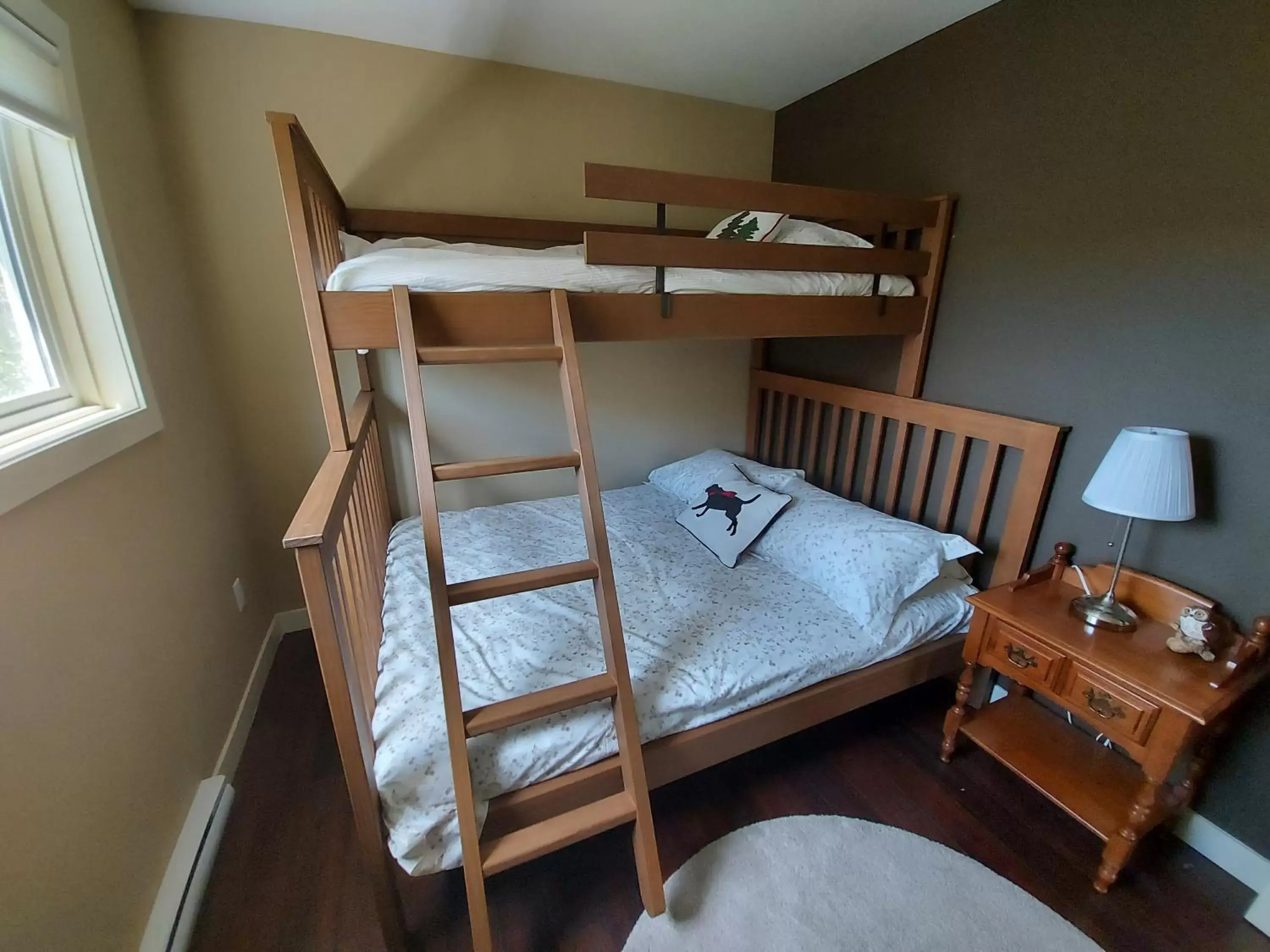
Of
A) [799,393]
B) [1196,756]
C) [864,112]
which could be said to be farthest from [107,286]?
[1196,756]

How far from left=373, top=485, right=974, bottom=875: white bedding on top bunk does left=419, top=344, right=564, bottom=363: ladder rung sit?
771 mm

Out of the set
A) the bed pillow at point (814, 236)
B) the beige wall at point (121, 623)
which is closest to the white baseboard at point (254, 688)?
the beige wall at point (121, 623)

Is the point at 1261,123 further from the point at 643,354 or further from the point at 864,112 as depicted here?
the point at 643,354

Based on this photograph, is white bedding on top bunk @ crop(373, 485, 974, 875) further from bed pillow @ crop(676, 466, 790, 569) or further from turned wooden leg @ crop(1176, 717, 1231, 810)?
turned wooden leg @ crop(1176, 717, 1231, 810)

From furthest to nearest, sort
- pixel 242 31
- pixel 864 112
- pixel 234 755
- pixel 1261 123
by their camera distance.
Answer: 1. pixel 864 112
2. pixel 242 31
3. pixel 234 755
4. pixel 1261 123

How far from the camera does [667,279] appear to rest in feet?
5.22

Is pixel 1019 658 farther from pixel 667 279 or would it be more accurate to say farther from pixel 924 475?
pixel 667 279

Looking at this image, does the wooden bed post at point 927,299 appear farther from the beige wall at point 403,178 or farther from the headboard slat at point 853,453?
the beige wall at point 403,178

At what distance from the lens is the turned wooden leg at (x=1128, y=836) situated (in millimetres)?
1250

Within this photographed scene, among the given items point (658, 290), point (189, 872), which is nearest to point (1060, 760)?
point (658, 290)

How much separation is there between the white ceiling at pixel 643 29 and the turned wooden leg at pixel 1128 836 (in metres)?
2.29

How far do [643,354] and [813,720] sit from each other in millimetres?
1825

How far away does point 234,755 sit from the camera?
172 centimetres

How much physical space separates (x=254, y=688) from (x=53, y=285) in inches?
57.0
